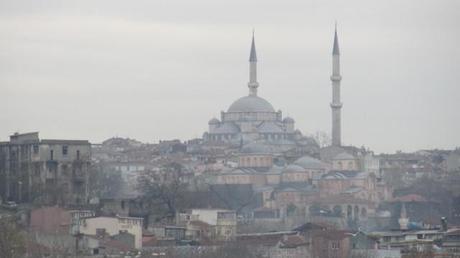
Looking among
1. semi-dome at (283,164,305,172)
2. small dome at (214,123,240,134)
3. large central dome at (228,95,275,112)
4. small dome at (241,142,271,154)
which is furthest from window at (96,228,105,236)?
large central dome at (228,95,275,112)

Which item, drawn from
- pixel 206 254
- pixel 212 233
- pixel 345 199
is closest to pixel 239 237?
pixel 212 233

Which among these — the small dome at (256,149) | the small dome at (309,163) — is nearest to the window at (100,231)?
the small dome at (309,163)

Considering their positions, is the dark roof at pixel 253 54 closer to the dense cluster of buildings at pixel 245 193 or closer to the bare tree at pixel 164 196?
the dense cluster of buildings at pixel 245 193

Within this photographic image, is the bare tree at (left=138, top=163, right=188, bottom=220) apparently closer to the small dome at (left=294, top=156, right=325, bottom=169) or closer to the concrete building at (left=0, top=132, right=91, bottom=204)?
the concrete building at (left=0, top=132, right=91, bottom=204)

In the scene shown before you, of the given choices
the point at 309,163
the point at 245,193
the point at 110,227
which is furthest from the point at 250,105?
the point at 110,227

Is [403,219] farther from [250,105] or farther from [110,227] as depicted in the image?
[250,105]

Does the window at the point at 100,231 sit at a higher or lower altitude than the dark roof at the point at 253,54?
lower

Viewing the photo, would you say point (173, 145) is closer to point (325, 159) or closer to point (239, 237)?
point (325, 159)
